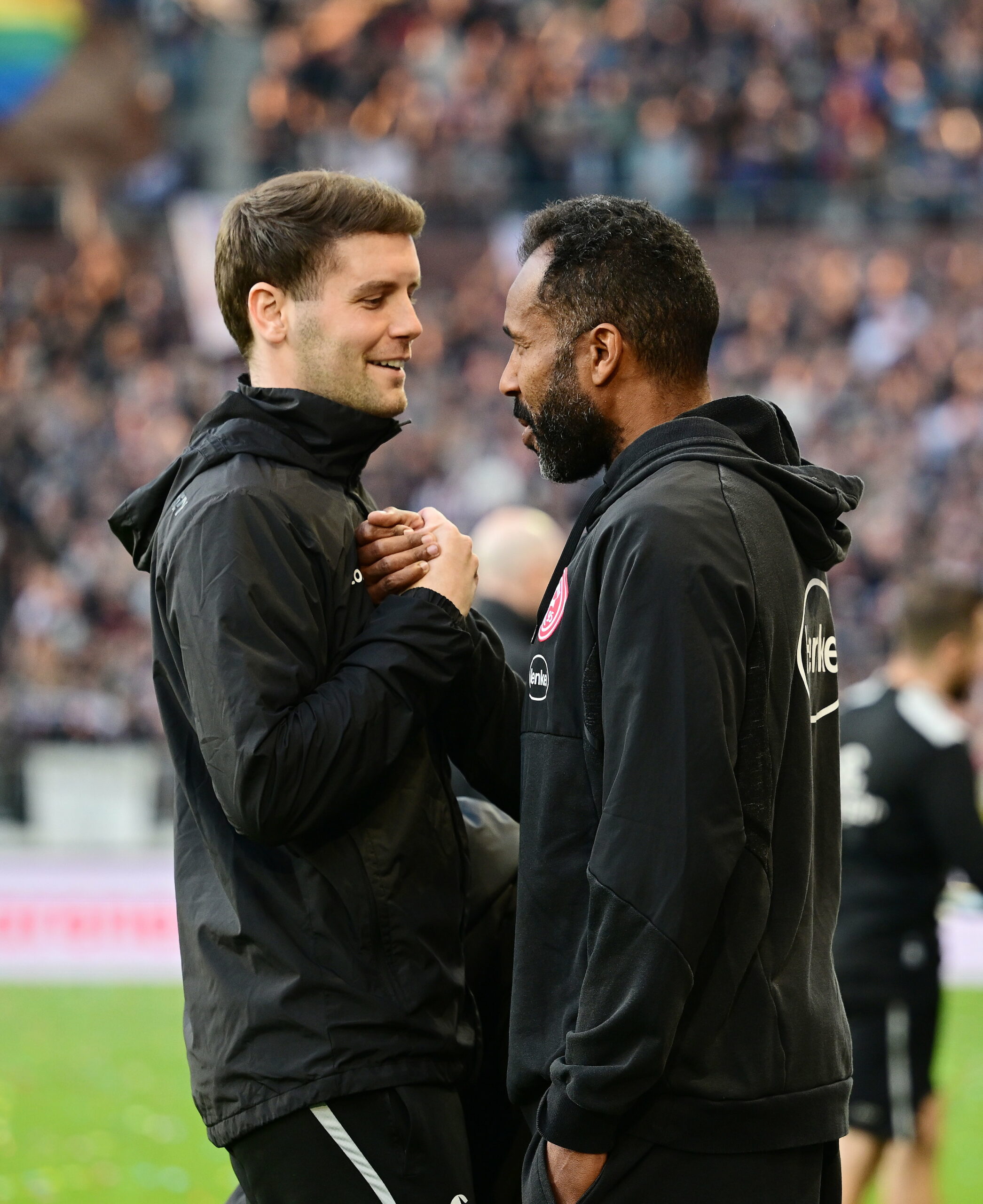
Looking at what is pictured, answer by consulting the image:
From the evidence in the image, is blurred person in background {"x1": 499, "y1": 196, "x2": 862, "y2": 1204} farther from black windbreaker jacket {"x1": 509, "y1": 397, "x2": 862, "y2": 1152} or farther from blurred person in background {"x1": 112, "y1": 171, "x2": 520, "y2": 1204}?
blurred person in background {"x1": 112, "y1": 171, "x2": 520, "y2": 1204}

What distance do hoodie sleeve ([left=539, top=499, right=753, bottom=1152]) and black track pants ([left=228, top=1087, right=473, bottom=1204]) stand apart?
1.07 ft

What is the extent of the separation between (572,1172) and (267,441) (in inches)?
44.6

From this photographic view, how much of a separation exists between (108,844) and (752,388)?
8.29m

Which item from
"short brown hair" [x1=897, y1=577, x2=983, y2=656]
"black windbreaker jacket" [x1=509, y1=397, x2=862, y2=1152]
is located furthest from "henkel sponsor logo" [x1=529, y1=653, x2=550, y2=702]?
"short brown hair" [x1=897, y1=577, x2=983, y2=656]

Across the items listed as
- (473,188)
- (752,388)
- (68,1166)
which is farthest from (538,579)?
(473,188)

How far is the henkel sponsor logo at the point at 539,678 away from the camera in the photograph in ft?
6.69

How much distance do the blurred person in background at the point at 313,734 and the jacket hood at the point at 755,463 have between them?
402 millimetres

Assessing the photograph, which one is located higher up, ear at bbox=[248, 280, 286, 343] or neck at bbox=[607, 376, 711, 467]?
ear at bbox=[248, 280, 286, 343]

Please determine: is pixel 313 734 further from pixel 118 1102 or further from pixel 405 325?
pixel 118 1102

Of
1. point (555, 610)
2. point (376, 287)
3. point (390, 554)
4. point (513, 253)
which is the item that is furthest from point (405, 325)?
point (513, 253)

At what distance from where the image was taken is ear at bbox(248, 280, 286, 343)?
235 centimetres

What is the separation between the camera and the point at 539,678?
2.06 m

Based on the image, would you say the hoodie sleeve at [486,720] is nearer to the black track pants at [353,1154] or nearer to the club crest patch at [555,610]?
the club crest patch at [555,610]

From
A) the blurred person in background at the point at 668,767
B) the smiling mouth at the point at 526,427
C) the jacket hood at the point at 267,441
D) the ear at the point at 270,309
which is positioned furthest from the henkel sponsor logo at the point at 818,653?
the ear at the point at 270,309
